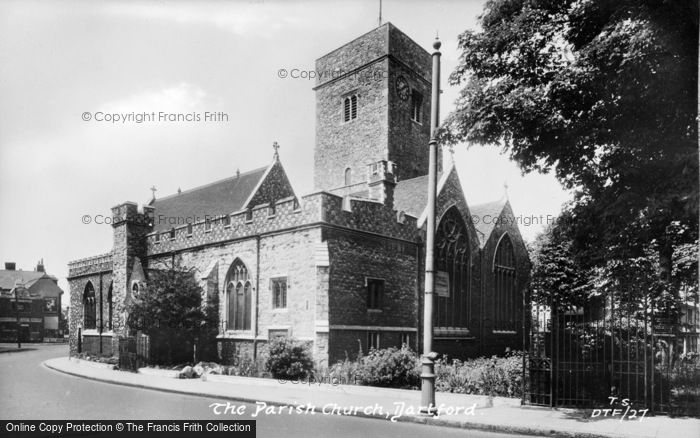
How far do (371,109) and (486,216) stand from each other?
8399mm

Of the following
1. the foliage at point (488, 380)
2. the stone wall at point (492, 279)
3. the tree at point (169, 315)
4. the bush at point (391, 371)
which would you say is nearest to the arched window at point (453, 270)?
the stone wall at point (492, 279)

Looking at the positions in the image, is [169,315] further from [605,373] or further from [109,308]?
[605,373]

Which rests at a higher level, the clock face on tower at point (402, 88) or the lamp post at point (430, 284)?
the clock face on tower at point (402, 88)

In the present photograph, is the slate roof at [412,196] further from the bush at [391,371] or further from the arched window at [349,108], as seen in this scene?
the bush at [391,371]

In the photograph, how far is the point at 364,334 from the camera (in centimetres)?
1992

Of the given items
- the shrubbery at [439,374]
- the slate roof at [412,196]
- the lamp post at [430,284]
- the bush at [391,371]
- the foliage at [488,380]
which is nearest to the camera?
the lamp post at [430,284]

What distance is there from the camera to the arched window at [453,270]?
24375 mm

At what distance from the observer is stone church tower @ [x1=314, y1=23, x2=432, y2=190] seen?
2936 cm

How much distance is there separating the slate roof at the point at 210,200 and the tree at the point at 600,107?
1680 centimetres

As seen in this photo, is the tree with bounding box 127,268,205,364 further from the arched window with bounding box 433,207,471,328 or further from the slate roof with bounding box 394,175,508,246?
the arched window with bounding box 433,207,471,328

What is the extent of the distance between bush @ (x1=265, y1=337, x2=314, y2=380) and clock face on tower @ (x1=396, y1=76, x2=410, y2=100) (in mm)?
16797

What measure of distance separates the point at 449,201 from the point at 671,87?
15566mm

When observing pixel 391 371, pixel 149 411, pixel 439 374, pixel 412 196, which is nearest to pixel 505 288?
pixel 412 196

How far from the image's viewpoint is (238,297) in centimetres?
2250
